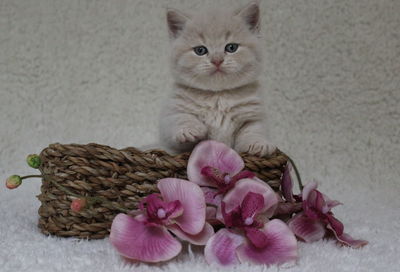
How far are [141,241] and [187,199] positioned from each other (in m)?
0.12

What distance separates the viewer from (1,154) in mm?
1795

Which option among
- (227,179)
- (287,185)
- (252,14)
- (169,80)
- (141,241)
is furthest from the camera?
(169,80)

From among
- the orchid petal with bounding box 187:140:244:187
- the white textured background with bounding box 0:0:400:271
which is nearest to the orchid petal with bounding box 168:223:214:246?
the orchid petal with bounding box 187:140:244:187

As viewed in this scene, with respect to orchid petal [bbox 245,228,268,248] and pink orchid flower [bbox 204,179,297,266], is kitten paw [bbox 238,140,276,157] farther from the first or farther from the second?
orchid petal [bbox 245,228,268,248]

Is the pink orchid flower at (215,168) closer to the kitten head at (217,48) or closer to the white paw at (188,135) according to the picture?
the white paw at (188,135)

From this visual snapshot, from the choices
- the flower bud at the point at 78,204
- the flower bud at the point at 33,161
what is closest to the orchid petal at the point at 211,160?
the flower bud at the point at 78,204

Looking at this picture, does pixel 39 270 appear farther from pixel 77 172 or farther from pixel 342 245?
pixel 342 245

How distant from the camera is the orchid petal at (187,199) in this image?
95cm

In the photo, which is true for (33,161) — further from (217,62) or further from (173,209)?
(217,62)

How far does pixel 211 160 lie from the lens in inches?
40.6

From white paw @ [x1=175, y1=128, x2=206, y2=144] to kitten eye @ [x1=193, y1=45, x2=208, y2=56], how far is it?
0.71 feet

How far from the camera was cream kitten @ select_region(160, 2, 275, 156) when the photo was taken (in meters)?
1.17

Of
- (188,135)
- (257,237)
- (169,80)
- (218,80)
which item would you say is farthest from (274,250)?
(169,80)

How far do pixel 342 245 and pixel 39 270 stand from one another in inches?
23.0
